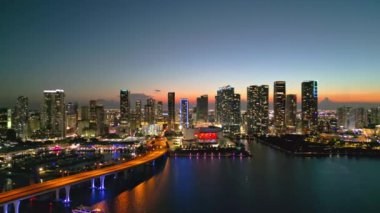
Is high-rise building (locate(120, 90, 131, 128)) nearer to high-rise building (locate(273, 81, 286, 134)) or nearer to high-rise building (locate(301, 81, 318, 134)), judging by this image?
high-rise building (locate(273, 81, 286, 134))

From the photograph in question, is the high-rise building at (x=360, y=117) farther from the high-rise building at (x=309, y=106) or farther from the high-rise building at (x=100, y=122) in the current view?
the high-rise building at (x=100, y=122)

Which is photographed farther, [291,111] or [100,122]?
[291,111]

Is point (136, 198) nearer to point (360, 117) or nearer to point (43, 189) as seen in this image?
point (43, 189)

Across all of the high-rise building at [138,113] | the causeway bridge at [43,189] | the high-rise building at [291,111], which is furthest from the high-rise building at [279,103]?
the causeway bridge at [43,189]

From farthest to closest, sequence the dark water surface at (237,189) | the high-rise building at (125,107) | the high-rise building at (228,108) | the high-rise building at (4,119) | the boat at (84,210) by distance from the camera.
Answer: the high-rise building at (228,108), the high-rise building at (125,107), the high-rise building at (4,119), the dark water surface at (237,189), the boat at (84,210)

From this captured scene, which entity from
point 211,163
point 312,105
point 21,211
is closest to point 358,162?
point 211,163

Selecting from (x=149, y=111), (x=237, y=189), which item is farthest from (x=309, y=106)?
(x=237, y=189)
